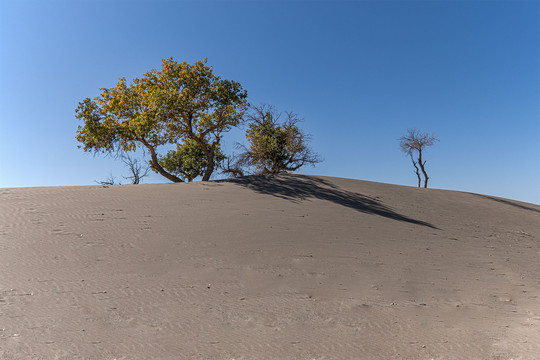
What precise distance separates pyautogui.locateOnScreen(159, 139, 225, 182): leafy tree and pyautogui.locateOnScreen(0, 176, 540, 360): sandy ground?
13735 mm

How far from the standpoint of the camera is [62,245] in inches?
262

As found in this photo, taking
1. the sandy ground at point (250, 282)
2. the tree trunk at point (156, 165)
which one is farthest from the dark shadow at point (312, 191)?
the tree trunk at point (156, 165)

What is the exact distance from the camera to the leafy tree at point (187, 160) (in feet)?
81.8

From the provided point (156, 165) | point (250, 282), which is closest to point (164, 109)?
point (156, 165)

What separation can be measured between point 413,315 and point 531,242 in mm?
8348

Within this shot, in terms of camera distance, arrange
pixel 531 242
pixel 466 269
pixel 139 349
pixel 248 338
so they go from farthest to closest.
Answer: pixel 531 242 < pixel 466 269 < pixel 248 338 < pixel 139 349

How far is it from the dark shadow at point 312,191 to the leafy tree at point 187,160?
10.6m

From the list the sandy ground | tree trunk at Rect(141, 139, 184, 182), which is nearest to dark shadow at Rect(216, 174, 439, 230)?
the sandy ground

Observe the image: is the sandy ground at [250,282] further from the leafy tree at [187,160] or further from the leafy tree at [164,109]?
the leafy tree at [187,160]

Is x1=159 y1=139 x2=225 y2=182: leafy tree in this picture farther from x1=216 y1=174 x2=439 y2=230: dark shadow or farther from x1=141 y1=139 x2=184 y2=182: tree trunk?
x1=216 y1=174 x2=439 y2=230: dark shadow

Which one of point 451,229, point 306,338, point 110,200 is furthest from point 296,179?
point 306,338

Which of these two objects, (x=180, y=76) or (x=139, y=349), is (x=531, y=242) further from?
(x=180, y=76)

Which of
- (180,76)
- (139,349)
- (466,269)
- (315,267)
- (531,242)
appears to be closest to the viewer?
(139,349)

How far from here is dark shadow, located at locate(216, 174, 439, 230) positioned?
11.8 meters
